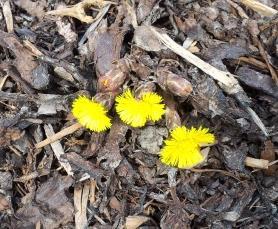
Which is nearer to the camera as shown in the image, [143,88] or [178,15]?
[143,88]

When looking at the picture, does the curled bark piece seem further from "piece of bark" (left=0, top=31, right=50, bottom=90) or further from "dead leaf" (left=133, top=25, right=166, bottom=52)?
"piece of bark" (left=0, top=31, right=50, bottom=90)

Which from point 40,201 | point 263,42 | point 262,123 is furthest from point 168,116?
point 40,201

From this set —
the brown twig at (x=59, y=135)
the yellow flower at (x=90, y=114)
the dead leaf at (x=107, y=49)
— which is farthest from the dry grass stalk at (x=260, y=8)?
the brown twig at (x=59, y=135)

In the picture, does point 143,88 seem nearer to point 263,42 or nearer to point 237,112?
point 237,112

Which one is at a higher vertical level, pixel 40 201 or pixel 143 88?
pixel 143 88

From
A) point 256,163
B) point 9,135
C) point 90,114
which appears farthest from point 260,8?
point 9,135

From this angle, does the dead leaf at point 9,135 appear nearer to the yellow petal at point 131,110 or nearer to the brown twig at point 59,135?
the brown twig at point 59,135
